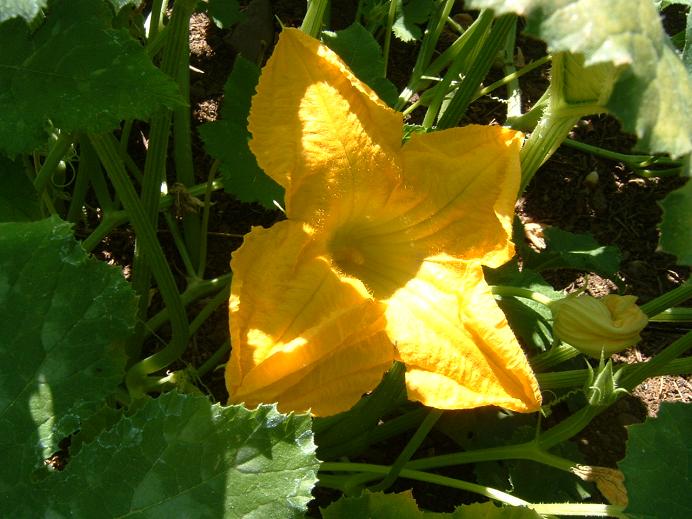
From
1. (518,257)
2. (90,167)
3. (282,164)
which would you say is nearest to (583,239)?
(518,257)

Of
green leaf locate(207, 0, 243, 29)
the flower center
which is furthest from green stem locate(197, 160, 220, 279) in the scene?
green leaf locate(207, 0, 243, 29)

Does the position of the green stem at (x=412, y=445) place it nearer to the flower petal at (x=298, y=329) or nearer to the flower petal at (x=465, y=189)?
the flower petal at (x=298, y=329)

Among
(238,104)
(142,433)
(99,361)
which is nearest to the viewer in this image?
(142,433)

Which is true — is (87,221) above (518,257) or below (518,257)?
above

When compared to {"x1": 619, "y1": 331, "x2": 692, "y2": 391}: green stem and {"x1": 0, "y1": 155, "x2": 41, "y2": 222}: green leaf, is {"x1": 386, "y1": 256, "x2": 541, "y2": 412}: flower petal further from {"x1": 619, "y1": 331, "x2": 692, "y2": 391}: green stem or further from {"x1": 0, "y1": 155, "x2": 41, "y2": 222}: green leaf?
{"x1": 0, "y1": 155, "x2": 41, "y2": 222}: green leaf

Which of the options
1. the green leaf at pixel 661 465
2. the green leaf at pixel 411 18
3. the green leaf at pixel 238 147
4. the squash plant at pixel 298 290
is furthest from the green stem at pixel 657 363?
the green leaf at pixel 411 18

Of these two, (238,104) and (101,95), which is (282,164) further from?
(238,104)
